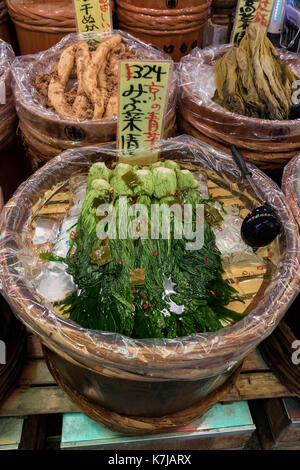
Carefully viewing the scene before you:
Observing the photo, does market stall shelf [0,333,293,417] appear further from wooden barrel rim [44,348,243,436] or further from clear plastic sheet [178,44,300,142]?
clear plastic sheet [178,44,300,142]

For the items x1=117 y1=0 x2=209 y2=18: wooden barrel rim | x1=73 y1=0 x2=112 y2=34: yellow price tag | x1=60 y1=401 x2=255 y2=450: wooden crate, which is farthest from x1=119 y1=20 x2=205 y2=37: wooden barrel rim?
x1=60 y1=401 x2=255 y2=450: wooden crate

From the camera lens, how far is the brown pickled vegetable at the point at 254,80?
255 centimetres

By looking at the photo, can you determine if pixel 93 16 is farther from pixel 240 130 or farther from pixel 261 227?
pixel 261 227

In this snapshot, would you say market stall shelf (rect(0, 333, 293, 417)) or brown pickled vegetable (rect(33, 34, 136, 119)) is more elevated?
brown pickled vegetable (rect(33, 34, 136, 119))

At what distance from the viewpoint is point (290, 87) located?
8.92ft

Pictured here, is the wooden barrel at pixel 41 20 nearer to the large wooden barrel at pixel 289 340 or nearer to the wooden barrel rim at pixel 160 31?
the wooden barrel rim at pixel 160 31

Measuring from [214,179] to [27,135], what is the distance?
4.59 feet

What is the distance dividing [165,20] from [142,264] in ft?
8.13

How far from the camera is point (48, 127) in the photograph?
2344 millimetres

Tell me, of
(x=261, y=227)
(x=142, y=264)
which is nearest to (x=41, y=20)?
(x=142, y=264)

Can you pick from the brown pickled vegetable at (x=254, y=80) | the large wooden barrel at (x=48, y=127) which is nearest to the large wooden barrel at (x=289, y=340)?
the brown pickled vegetable at (x=254, y=80)

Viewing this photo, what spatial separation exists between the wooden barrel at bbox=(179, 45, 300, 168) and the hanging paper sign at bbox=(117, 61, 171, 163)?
482 mm

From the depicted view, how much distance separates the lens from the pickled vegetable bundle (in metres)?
1.65
